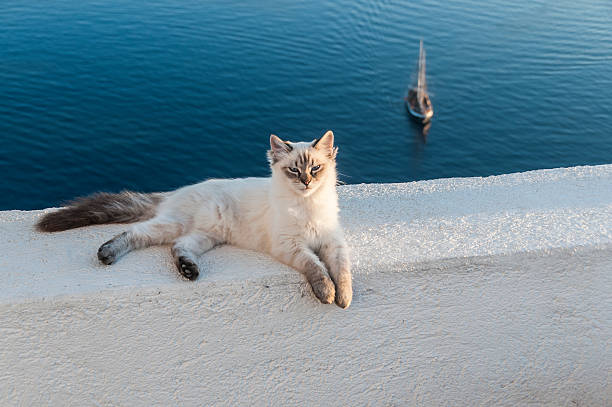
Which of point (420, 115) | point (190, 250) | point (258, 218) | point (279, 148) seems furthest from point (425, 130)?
point (190, 250)

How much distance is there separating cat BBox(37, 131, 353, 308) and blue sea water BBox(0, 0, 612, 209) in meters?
9.95

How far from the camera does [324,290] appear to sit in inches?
123

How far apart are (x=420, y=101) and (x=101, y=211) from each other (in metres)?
15.1

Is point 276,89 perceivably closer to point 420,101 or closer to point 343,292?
point 420,101

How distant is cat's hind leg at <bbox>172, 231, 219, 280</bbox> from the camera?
3221 millimetres

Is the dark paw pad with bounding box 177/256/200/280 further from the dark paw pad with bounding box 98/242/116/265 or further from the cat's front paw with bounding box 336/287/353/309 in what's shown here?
the cat's front paw with bounding box 336/287/353/309

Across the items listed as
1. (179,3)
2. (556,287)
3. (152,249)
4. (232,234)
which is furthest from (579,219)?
(179,3)

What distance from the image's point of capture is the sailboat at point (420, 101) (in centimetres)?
1775

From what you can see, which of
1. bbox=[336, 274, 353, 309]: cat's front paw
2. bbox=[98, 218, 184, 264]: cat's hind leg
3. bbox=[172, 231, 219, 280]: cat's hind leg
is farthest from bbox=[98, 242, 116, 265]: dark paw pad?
Answer: bbox=[336, 274, 353, 309]: cat's front paw

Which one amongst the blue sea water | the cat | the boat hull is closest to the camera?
the cat

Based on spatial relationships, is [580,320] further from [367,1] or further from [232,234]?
[367,1]

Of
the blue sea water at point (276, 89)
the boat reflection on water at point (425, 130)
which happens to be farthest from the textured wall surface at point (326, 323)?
the boat reflection on water at point (425, 130)

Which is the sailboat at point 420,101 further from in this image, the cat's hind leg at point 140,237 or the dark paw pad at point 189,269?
the dark paw pad at point 189,269

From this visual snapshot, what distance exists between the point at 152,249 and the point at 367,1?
20713mm
